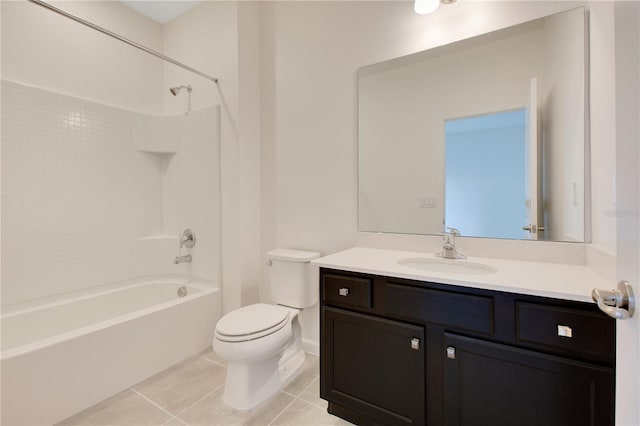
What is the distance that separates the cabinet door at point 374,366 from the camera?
1.22m

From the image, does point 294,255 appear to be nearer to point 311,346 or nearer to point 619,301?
point 311,346

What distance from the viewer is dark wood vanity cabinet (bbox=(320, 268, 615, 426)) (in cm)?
93

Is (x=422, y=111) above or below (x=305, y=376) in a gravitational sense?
above

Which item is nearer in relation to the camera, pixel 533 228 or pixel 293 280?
pixel 533 228

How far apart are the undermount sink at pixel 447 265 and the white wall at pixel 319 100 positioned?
47 centimetres

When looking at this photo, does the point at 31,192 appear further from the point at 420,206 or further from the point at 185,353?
the point at 420,206

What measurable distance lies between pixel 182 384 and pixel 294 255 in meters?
1.05

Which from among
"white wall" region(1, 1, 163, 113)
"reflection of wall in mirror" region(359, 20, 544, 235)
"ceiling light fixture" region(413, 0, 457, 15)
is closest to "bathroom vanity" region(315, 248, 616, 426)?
"reflection of wall in mirror" region(359, 20, 544, 235)

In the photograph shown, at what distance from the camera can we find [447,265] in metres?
1.53

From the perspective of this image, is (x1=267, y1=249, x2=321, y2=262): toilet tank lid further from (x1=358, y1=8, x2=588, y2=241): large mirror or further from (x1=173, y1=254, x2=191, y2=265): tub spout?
(x1=173, y1=254, x2=191, y2=265): tub spout

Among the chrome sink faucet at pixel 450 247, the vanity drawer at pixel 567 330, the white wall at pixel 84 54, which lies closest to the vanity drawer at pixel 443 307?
the vanity drawer at pixel 567 330

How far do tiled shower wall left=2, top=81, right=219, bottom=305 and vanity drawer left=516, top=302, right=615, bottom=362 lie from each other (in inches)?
83.9

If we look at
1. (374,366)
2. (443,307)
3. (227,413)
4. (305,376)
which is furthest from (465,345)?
(227,413)

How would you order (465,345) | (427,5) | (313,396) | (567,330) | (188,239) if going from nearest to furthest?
(567,330) < (465,345) < (427,5) < (313,396) < (188,239)
